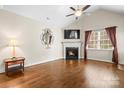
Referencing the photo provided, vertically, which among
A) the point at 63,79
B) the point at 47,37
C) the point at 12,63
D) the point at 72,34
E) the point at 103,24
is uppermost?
the point at 103,24

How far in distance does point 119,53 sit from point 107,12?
230cm

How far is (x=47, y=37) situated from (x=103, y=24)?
322 cm

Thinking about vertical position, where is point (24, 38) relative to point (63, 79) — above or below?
above

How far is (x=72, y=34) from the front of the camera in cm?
802

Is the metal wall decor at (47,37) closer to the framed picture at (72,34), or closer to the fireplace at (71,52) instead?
the framed picture at (72,34)

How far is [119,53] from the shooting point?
6.11m

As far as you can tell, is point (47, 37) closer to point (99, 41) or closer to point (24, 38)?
point (24, 38)

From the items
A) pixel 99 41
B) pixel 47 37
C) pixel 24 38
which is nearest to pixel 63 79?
pixel 24 38

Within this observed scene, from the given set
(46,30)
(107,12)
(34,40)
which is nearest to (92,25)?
(107,12)

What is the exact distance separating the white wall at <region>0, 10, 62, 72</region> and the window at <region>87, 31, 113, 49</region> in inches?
92.3

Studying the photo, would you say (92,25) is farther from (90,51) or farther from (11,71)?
(11,71)

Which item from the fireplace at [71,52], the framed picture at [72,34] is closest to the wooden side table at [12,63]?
the fireplace at [71,52]

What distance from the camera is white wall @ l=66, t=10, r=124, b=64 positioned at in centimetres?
601
